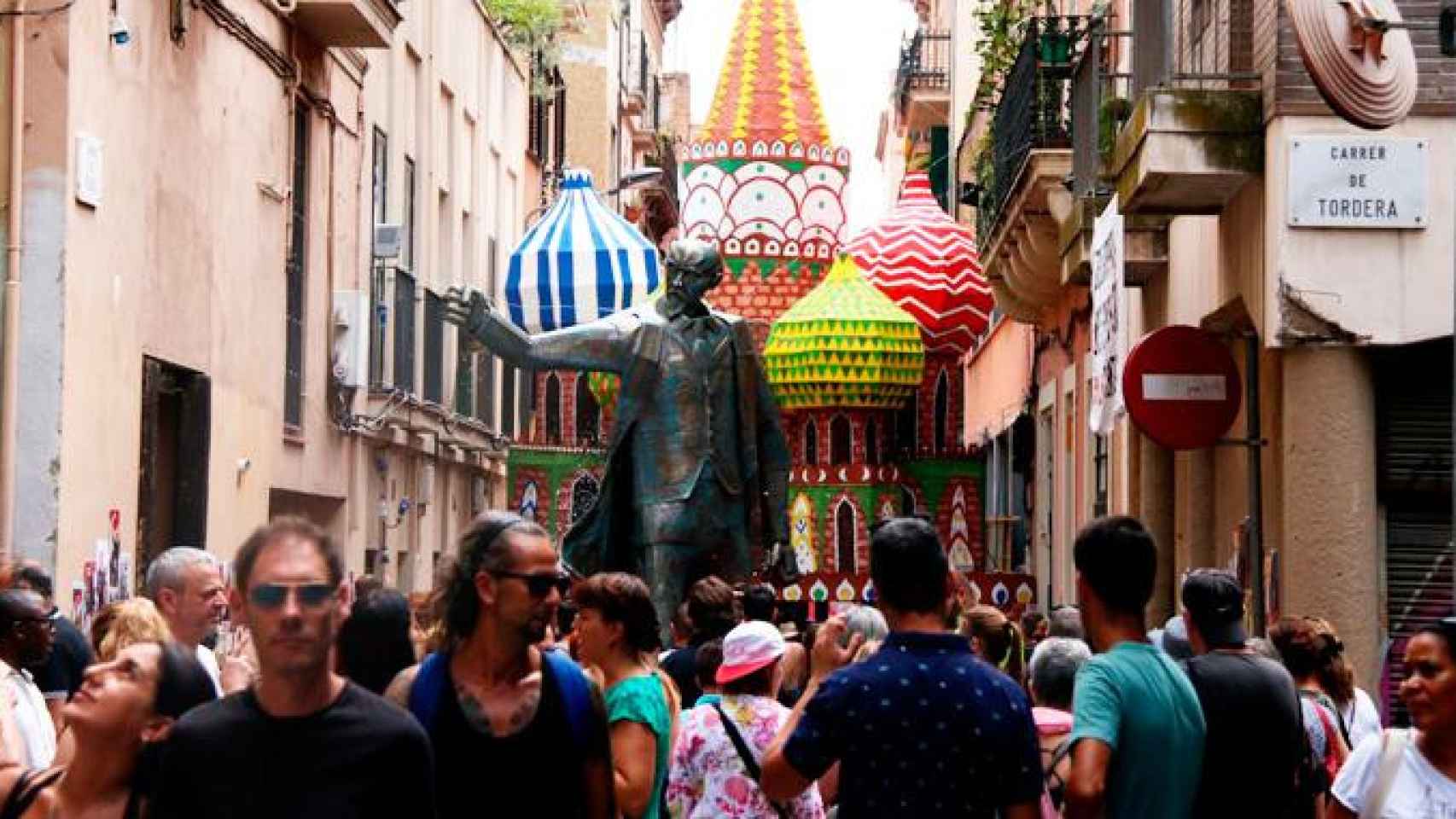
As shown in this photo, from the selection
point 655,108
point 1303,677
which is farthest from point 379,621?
point 655,108

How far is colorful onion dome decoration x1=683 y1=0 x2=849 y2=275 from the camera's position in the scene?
5819 centimetres

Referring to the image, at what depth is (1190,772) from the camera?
24.8 ft

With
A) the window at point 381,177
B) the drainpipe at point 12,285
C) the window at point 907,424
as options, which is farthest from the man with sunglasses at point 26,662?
the window at point 907,424

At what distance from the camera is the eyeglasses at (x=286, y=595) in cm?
577

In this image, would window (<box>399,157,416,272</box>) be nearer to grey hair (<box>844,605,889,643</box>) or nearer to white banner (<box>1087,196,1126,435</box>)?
white banner (<box>1087,196,1126,435</box>)

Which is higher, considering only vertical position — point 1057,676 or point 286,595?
point 286,595

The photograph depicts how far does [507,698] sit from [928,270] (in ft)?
144

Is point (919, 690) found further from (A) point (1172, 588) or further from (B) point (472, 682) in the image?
(A) point (1172, 588)

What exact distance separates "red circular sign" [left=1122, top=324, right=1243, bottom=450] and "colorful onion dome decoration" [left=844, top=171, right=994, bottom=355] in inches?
1210

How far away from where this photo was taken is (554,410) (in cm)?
5400

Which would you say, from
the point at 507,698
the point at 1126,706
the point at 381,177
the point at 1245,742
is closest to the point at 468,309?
the point at 1245,742

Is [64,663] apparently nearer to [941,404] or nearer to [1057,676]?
[1057,676]

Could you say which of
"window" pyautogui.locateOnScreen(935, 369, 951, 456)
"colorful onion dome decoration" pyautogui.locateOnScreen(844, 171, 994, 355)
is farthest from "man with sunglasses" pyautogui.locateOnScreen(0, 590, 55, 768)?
"window" pyautogui.locateOnScreen(935, 369, 951, 456)

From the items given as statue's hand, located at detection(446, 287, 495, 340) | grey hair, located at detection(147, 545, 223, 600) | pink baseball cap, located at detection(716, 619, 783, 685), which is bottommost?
pink baseball cap, located at detection(716, 619, 783, 685)
